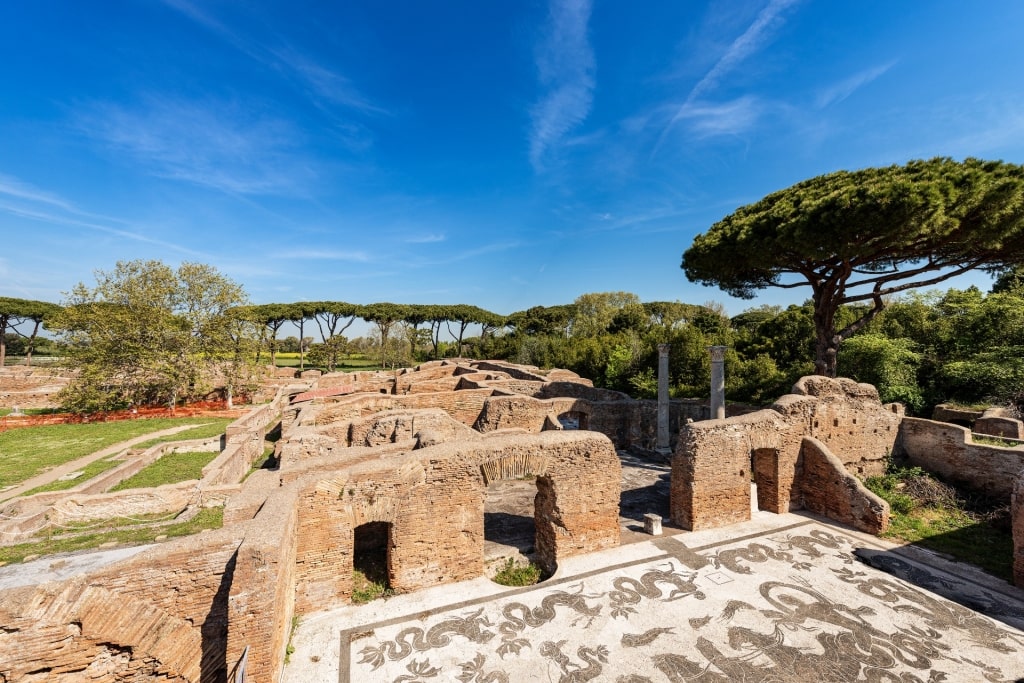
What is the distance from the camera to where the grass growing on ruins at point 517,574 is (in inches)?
314

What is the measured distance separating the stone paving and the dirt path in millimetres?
12035

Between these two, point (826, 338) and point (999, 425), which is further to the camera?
point (826, 338)

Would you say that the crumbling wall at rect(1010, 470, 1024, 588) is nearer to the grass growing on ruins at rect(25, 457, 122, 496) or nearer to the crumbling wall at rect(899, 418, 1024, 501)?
the crumbling wall at rect(899, 418, 1024, 501)

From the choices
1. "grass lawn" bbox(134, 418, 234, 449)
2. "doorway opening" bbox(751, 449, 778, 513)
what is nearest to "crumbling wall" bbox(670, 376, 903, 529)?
"doorway opening" bbox(751, 449, 778, 513)

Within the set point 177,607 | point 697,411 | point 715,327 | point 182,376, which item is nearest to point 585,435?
point 177,607

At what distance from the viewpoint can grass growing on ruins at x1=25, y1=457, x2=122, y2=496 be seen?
12.0 m

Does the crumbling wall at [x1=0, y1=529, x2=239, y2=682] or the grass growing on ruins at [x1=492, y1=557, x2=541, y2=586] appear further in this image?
the grass growing on ruins at [x1=492, y1=557, x2=541, y2=586]

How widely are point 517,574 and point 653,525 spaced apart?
3.47 m

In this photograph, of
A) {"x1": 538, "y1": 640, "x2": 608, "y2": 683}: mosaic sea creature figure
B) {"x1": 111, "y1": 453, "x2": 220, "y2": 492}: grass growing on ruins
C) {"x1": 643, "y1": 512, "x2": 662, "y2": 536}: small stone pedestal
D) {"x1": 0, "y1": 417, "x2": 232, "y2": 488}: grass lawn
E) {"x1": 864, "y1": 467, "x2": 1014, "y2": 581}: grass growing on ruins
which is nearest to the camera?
{"x1": 538, "y1": 640, "x2": 608, "y2": 683}: mosaic sea creature figure

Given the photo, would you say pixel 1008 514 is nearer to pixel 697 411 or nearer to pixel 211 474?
pixel 697 411

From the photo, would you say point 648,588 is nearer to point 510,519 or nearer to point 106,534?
point 510,519

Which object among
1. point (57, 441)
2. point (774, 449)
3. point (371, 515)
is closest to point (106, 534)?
point (371, 515)

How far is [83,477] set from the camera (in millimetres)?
12992

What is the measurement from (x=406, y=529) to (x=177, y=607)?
3.15m
